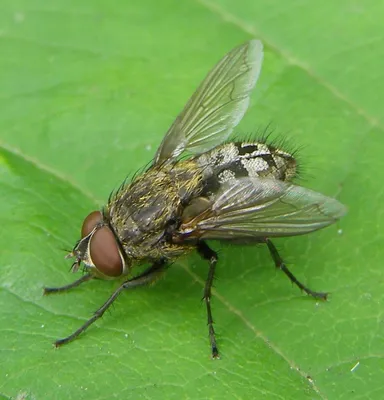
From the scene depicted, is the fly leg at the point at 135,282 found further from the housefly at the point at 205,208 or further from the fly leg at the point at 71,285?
the fly leg at the point at 71,285

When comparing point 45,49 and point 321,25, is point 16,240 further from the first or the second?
point 321,25

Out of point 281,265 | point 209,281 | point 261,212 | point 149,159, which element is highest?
point 261,212

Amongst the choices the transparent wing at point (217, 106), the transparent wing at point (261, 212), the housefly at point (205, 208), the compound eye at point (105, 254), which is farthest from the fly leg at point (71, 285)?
the transparent wing at point (217, 106)

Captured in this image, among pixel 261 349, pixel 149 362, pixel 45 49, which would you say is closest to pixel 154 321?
pixel 149 362

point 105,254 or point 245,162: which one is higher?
point 245,162

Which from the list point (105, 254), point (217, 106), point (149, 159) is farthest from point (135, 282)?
point (217, 106)

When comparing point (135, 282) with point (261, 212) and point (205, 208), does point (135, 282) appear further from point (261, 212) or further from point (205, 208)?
point (261, 212)
